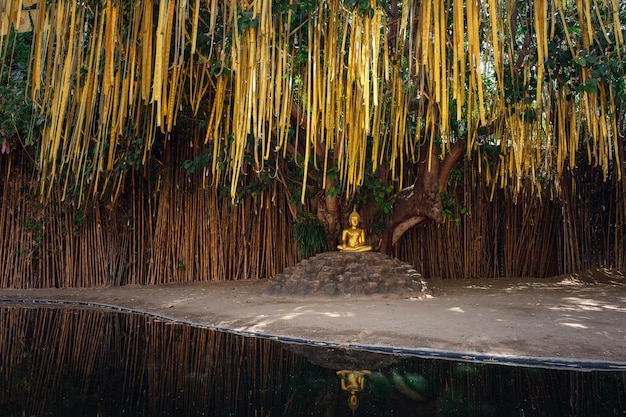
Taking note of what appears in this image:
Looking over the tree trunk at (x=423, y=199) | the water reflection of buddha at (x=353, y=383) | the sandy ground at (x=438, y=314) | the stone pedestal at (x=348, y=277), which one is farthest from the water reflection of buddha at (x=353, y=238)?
the water reflection of buddha at (x=353, y=383)

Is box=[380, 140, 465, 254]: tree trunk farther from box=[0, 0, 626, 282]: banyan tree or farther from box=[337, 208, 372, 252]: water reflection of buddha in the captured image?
box=[337, 208, 372, 252]: water reflection of buddha

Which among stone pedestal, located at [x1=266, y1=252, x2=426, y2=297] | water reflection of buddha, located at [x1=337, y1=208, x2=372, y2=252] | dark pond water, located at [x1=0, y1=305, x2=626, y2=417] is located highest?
water reflection of buddha, located at [x1=337, y1=208, x2=372, y2=252]

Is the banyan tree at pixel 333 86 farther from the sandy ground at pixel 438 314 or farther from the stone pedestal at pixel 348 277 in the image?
the sandy ground at pixel 438 314

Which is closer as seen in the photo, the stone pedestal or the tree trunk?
the stone pedestal

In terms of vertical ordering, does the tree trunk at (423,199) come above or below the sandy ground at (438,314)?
above

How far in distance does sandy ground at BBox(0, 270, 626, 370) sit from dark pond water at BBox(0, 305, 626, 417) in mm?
162

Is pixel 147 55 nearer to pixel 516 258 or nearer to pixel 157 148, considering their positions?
pixel 157 148

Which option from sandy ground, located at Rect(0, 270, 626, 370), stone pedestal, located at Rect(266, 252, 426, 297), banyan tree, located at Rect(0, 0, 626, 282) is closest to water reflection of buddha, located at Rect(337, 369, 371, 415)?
sandy ground, located at Rect(0, 270, 626, 370)

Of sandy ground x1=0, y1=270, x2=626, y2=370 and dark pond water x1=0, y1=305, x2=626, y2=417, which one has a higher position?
sandy ground x1=0, y1=270, x2=626, y2=370

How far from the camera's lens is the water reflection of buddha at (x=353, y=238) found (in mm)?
4590

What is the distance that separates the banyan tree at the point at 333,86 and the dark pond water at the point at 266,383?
27.2 inches

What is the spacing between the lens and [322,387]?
1915 mm

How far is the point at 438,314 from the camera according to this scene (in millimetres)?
3209

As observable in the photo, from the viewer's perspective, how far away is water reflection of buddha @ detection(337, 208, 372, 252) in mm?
4590
